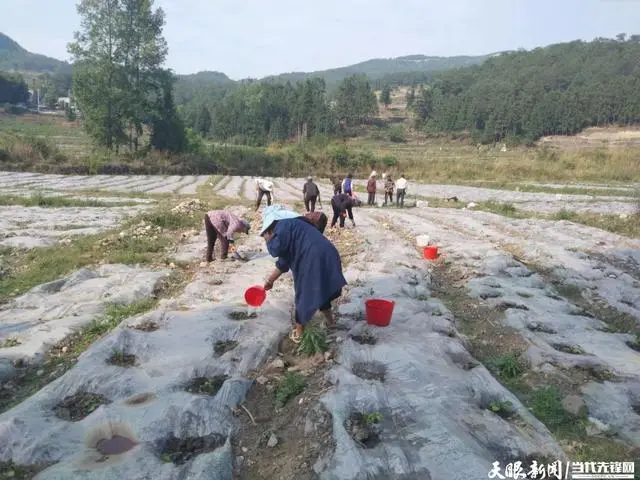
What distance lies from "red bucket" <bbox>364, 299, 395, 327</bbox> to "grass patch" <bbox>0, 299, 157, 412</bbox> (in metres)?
2.91

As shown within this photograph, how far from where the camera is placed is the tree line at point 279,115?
77.6 meters

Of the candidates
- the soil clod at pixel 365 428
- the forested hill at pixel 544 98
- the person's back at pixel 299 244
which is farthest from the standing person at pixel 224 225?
the forested hill at pixel 544 98

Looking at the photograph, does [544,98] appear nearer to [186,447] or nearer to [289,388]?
[289,388]

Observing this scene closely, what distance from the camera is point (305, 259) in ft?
15.7

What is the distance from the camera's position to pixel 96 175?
28.8 metres

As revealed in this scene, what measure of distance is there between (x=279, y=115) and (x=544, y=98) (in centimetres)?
4705

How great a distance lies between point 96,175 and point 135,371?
90.0 ft

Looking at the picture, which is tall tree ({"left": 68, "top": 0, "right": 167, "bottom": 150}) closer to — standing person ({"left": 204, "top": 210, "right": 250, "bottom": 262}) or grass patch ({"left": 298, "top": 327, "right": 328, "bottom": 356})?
standing person ({"left": 204, "top": 210, "right": 250, "bottom": 262})

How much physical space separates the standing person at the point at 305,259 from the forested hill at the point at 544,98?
79082 millimetres

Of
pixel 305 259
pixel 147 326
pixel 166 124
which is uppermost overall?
pixel 166 124

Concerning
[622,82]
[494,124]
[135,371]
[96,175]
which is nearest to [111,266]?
[135,371]

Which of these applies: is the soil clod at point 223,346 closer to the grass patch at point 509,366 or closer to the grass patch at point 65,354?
the grass patch at point 65,354

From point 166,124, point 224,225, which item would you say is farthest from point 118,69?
point 224,225

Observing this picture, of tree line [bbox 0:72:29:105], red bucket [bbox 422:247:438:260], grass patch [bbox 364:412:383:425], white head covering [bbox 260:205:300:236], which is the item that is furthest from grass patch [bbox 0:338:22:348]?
tree line [bbox 0:72:29:105]
